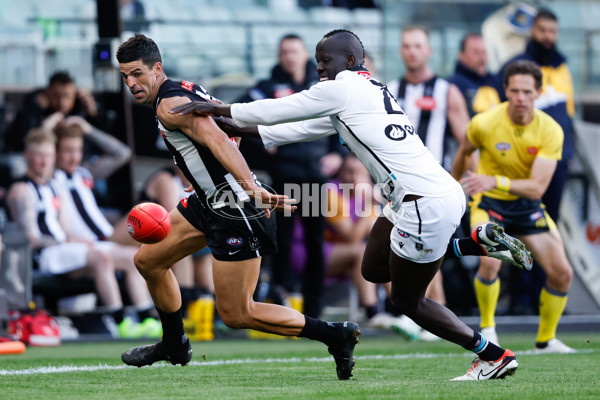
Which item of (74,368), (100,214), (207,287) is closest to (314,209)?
(207,287)

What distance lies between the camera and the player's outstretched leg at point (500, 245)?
261 inches

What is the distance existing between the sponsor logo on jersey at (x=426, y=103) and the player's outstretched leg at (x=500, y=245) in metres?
4.46

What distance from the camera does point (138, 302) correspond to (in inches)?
450

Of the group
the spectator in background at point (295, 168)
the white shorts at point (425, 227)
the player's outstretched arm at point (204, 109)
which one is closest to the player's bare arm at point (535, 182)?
the white shorts at point (425, 227)

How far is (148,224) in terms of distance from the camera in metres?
6.79

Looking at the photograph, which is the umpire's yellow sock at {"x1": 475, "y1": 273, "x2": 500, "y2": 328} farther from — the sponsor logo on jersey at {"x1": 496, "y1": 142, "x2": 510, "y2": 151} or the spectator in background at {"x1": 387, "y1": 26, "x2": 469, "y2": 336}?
the spectator in background at {"x1": 387, "y1": 26, "x2": 469, "y2": 336}

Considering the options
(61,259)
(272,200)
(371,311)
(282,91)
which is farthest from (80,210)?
(272,200)

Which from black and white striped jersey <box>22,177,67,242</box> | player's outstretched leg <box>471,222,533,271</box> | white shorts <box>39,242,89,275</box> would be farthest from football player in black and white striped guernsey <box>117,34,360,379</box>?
black and white striped jersey <box>22,177,67,242</box>

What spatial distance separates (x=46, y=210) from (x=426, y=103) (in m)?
4.22

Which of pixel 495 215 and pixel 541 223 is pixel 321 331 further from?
pixel 541 223

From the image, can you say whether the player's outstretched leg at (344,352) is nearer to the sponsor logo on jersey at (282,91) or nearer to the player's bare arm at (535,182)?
the player's bare arm at (535,182)

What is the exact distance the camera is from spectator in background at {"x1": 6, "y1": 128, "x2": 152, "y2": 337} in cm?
1132

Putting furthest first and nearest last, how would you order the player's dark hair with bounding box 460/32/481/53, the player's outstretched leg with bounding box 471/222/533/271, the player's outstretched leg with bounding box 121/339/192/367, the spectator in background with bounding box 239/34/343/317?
1. the player's dark hair with bounding box 460/32/481/53
2. the spectator in background with bounding box 239/34/343/317
3. the player's outstretched leg with bounding box 121/339/192/367
4. the player's outstretched leg with bounding box 471/222/533/271

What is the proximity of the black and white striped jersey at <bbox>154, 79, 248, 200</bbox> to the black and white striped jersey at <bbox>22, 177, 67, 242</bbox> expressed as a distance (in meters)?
5.10
